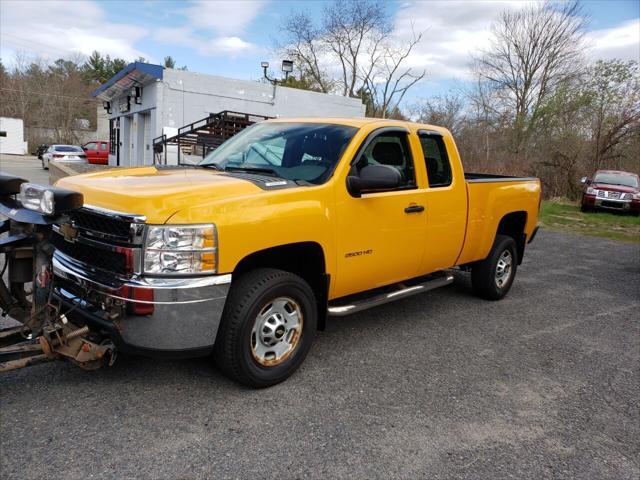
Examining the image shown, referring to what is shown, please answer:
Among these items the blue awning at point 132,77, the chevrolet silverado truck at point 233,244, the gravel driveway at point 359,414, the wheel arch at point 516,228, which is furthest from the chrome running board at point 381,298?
the blue awning at point 132,77

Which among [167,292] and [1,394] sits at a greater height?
[167,292]

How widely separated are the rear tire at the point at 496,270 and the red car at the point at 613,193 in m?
14.0

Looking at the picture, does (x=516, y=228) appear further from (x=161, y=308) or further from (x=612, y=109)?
(x=612, y=109)

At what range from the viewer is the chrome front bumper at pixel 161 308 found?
2.96m

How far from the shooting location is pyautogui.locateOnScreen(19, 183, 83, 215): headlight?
274 cm

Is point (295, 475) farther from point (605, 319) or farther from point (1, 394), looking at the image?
point (605, 319)

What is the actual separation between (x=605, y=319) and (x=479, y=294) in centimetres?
142

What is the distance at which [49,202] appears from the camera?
274 cm

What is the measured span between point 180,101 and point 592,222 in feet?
55.5

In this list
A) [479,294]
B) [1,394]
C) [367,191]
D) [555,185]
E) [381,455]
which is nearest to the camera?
[381,455]

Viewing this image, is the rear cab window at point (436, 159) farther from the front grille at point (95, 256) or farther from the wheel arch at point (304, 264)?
the front grille at point (95, 256)

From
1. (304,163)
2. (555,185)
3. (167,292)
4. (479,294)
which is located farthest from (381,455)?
(555,185)

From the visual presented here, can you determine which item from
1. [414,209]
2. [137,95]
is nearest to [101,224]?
[414,209]

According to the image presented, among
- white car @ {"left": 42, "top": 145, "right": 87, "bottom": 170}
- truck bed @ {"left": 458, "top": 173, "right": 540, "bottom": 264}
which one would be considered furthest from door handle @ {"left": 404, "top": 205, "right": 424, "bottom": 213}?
white car @ {"left": 42, "top": 145, "right": 87, "bottom": 170}
